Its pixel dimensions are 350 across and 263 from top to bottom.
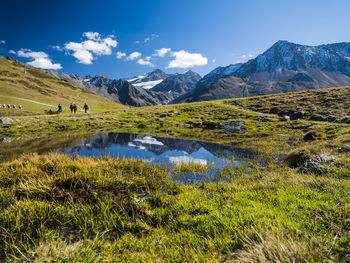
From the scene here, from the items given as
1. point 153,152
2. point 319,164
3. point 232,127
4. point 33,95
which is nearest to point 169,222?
point 319,164

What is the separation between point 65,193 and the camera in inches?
222

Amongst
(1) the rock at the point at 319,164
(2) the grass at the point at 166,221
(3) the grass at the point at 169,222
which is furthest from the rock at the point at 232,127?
(3) the grass at the point at 169,222

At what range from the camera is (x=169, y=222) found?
4383 millimetres

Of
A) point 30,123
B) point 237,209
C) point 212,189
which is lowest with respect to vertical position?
point 212,189

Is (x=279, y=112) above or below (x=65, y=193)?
above

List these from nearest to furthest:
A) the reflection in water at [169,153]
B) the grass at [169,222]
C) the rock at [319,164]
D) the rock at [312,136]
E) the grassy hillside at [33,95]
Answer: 1. the grass at [169,222]
2. the rock at [319,164]
3. the reflection in water at [169,153]
4. the rock at [312,136]
5. the grassy hillside at [33,95]

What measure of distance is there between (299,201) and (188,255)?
3824 mm

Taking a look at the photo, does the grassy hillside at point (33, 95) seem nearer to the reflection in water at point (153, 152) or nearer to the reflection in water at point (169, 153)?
the reflection in water at point (153, 152)

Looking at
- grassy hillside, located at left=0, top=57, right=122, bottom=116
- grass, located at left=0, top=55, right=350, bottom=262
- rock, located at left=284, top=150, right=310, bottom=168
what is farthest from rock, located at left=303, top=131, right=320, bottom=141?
grassy hillside, located at left=0, top=57, right=122, bottom=116

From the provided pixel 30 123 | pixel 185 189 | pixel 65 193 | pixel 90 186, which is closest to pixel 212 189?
pixel 185 189

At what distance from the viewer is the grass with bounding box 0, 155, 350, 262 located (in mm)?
2998

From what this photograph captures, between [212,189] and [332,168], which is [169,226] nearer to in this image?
[212,189]

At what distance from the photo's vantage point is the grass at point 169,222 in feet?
9.84

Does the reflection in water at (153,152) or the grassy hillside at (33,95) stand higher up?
the grassy hillside at (33,95)
